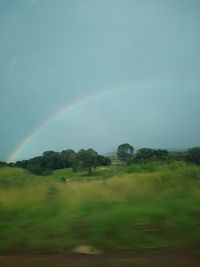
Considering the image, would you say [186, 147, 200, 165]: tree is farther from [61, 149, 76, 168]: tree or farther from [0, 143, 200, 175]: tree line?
[61, 149, 76, 168]: tree

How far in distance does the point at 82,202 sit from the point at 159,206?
1.12m

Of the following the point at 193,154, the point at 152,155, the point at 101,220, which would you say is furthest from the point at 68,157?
the point at 101,220

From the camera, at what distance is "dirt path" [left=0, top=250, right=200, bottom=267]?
383 cm

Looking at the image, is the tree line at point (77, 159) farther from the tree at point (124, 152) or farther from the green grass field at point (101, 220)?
the green grass field at point (101, 220)

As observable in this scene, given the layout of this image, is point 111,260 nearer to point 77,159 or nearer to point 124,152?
point 124,152

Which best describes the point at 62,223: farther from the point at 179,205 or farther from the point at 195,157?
the point at 195,157

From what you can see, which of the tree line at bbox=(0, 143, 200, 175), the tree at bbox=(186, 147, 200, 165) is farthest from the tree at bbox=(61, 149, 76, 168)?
the tree at bbox=(186, 147, 200, 165)

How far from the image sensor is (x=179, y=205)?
4.69 m

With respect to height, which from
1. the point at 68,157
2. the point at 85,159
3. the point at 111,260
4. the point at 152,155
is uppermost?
the point at 68,157

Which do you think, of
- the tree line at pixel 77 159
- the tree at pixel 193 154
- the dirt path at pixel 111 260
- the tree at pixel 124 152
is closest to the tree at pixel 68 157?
the tree line at pixel 77 159

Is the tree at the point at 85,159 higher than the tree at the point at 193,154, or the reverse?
the tree at the point at 85,159

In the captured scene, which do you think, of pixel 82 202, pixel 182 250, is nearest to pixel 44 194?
pixel 82 202

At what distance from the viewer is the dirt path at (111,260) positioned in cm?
383

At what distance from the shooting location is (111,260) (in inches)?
154
